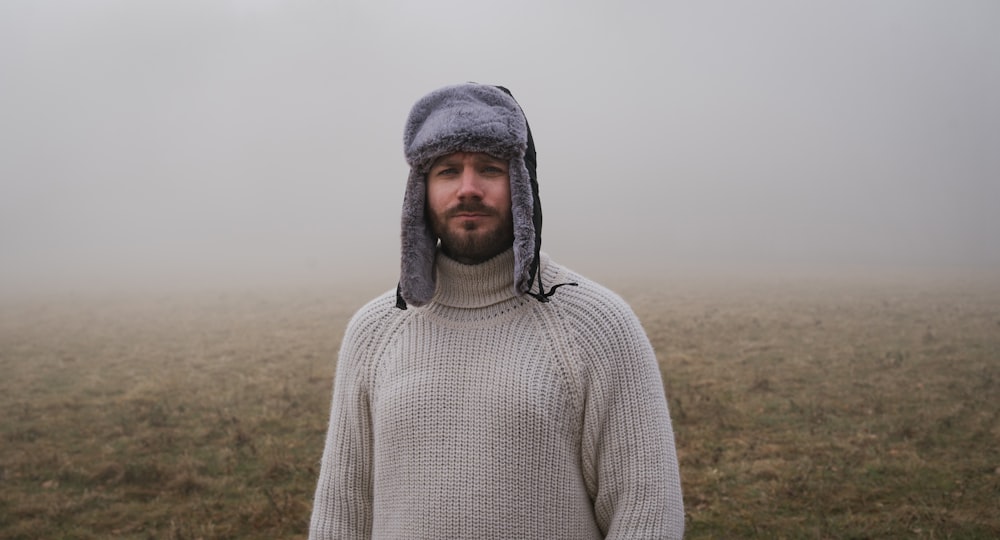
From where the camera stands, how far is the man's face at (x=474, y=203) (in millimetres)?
1992

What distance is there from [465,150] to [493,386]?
698 mm

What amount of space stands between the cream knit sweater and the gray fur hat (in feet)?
0.34

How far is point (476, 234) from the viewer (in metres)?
2.01

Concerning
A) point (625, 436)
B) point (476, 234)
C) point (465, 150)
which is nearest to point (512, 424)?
point (625, 436)

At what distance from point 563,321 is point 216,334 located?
15.9 meters

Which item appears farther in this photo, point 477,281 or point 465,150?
point 477,281

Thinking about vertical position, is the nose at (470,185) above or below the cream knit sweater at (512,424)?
above

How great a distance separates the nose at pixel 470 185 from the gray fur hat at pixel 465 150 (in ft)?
0.23

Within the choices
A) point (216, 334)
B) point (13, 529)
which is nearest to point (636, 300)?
point (216, 334)

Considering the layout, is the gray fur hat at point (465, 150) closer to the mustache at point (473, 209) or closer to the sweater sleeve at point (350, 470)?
the mustache at point (473, 209)

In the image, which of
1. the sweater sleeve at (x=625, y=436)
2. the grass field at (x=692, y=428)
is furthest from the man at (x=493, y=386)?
the grass field at (x=692, y=428)

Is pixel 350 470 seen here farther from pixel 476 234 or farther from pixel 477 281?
pixel 476 234

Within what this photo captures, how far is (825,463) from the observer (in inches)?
249

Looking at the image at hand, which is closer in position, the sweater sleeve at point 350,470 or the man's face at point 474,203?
the man's face at point 474,203
